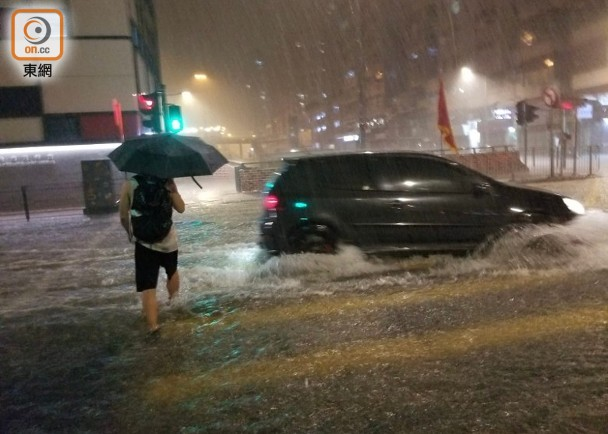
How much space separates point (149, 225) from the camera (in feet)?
17.5

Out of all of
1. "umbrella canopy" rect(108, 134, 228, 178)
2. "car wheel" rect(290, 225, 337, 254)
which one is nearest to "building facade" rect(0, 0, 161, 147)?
"car wheel" rect(290, 225, 337, 254)

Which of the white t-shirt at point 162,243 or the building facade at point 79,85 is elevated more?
the building facade at point 79,85

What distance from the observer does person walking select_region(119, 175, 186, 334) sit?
532cm

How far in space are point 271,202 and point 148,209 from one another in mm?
2657

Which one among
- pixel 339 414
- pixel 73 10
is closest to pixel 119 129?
pixel 73 10

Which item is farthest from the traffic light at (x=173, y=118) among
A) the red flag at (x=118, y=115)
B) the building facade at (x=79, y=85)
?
the building facade at (x=79, y=85)

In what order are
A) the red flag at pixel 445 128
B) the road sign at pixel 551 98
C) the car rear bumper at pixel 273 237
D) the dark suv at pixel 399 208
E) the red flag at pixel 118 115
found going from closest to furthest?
the dark suv at pixel 399 208 → the car rear bumper at pixel 273 237 → the red flag at pixel 445 128 → the road sign at pixel 551 98 → the red flag at pixel 118 115

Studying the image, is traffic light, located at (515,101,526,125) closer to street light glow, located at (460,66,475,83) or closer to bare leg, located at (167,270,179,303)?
bare leg, located at (167,270,179,303)

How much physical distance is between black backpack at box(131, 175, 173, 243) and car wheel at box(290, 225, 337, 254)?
268cm

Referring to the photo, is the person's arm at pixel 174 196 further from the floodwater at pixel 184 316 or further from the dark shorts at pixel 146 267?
the floodwater at pixel 184 316

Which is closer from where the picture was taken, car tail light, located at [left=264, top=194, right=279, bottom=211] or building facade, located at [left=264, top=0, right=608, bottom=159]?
car tail light, located at [left=264, top=194, right=279, bottom=211]

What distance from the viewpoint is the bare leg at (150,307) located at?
5516 millimetres

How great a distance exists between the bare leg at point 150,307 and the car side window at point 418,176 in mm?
3614

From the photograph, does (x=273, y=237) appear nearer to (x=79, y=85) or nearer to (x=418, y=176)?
(x=418, y=176)
